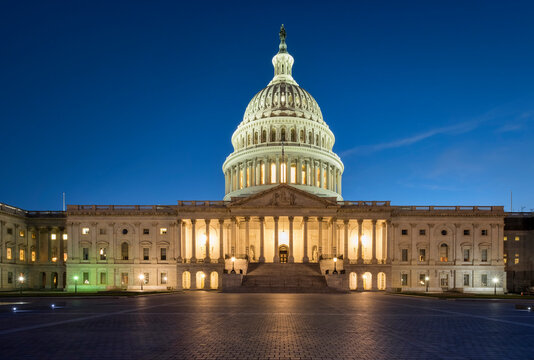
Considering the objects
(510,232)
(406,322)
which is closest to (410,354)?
(406,322)

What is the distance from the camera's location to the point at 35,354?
14.1m

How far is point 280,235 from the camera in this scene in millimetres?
86875

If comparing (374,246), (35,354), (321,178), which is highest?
(321,178)

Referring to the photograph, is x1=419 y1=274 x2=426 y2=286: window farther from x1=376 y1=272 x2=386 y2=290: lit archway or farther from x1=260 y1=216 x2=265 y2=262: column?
x1=260 y1=216 x2=265 y2=262: column

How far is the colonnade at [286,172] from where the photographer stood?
97.8 m

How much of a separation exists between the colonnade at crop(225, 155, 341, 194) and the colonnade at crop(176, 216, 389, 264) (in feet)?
48.9

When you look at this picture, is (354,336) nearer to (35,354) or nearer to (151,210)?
(35,354)

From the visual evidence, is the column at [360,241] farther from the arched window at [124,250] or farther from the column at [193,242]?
the arched window at [124,250]

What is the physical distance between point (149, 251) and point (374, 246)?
136ft

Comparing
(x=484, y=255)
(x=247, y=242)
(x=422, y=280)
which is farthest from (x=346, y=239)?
(x=484, y=255)

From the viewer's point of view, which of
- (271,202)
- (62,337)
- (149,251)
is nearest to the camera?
(62,337)

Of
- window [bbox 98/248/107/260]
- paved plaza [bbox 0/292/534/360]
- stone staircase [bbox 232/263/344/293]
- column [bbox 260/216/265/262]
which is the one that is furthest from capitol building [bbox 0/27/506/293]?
paved plaza [bbox 0/292/534/360]

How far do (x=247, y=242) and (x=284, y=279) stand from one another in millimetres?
15638

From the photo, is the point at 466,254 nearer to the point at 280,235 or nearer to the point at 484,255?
the point at 484,255
